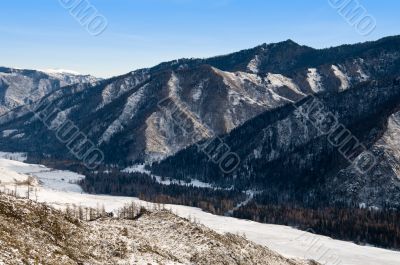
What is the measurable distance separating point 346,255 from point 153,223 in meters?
99.7

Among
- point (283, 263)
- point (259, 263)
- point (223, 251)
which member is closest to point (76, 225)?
point (223, 251)

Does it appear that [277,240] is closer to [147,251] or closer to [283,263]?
[283,263]

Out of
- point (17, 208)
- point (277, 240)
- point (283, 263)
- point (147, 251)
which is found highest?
point (17, 208)

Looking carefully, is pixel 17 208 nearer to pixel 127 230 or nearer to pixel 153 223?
pixel 127 230

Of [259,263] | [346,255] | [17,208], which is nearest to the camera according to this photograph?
[17,208]

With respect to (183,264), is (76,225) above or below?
above

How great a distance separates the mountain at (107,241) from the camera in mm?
63312

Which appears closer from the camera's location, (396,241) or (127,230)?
(127,230)

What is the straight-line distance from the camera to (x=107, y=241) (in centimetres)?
7525

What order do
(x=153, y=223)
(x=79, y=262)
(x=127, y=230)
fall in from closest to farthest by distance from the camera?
(x=79, y=262) < (x=127, y=230) < (x=153, y=223)

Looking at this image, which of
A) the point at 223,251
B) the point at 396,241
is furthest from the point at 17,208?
the point at 396,241

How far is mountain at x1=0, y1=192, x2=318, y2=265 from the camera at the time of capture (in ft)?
208

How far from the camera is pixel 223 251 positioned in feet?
281

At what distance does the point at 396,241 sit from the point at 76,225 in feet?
520
